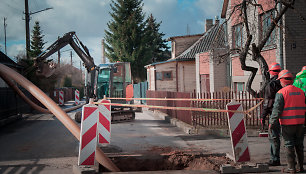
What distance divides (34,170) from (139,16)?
136 feet

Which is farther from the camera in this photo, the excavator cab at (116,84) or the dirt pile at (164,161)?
the excavator cab at (116,84)

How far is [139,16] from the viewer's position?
45.8m

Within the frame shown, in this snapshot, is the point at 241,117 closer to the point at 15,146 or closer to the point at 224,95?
the point at 224,95

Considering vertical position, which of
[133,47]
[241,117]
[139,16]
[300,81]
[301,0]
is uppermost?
[139,16]

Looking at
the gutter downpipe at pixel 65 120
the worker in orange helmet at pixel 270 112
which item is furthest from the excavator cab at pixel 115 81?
the worker in orange helmet at pixel 270 112

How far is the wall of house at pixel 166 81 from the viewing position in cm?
3089

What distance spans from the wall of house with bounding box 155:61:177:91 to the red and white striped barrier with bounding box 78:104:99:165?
979 inches

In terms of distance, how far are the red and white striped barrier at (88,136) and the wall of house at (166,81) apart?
2488 centimetres

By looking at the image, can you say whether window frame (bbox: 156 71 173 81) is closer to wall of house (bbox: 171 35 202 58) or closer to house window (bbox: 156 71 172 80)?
house window (bbox: 156 71 172 80)

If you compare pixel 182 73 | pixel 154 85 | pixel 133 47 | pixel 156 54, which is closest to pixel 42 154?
pixel 182 73

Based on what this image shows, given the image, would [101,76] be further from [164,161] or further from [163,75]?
[163,75]

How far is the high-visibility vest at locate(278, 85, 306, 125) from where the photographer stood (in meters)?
5.46

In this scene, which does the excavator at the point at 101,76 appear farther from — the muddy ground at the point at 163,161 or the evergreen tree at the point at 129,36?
the evergreen tree at the point at 129,36

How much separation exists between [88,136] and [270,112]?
3905 millimetres
